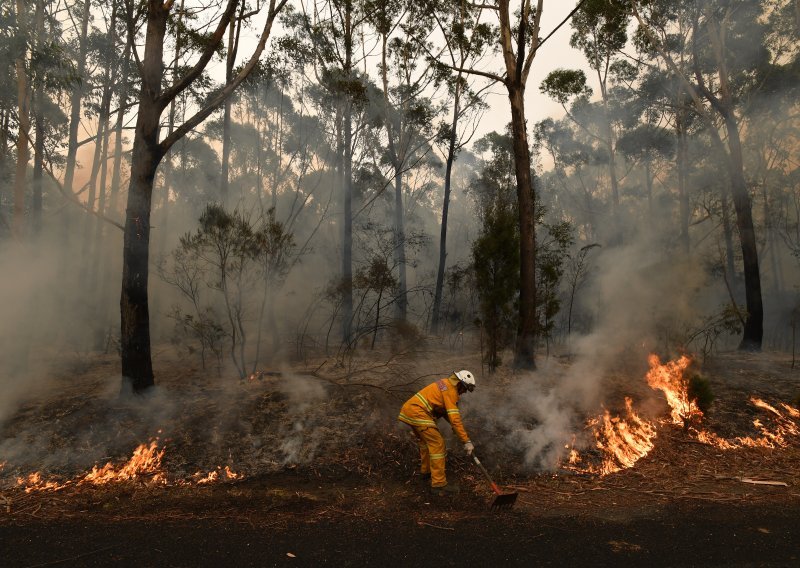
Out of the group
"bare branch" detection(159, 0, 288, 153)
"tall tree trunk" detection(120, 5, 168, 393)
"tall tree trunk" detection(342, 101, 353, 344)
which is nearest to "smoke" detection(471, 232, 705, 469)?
"tall tree trunk" detection(342, 101, 353, 344)

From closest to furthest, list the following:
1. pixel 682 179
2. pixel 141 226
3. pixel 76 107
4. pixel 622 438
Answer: pixel 622 438 < pixel 141 226 < pixel 76 107 < pixel 682 179

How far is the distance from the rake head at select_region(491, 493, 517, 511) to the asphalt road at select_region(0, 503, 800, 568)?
0.41 feet

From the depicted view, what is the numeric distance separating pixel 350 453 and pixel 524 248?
565cm

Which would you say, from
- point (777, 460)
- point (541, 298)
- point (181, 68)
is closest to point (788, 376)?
point (777, 460)

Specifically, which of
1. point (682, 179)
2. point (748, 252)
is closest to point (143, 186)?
point (748, 252)

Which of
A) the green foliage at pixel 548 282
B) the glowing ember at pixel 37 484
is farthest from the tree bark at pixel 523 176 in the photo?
the glowing ember at pixel 37 484

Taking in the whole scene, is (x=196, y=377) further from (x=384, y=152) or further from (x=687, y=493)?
(x=384, y=152)

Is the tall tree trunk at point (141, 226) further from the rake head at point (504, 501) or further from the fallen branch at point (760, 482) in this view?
the fallen branch at point (760, 482)

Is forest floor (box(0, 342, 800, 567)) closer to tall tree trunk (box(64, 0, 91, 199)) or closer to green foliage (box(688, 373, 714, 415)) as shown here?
green foliage (box(688, 373, 714, 415))

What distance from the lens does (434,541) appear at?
15.5 ft

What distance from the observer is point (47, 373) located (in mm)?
10445

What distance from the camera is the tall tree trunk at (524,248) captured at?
32.7 ft

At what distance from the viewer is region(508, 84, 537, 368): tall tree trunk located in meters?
9.97

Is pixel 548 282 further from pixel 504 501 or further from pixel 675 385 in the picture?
pixel 504 501
